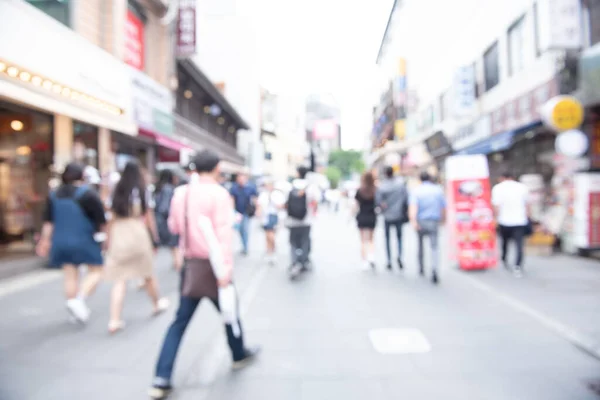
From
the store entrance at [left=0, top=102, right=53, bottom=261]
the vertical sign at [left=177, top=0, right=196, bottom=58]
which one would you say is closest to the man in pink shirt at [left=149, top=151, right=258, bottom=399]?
the store entrance at [left=0, top=102, right=53, bottom=261]

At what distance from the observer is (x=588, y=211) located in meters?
10.5

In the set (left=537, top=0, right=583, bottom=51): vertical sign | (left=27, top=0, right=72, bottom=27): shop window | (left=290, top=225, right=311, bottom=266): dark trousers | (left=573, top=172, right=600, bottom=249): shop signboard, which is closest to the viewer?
(left=290, top=225, right=311, bottom=266): dark trousers

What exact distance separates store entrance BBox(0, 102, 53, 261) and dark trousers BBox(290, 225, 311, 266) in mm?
5706

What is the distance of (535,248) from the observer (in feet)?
36.4

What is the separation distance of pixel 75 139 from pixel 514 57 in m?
13.0

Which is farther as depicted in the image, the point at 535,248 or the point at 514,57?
the point at 514,57

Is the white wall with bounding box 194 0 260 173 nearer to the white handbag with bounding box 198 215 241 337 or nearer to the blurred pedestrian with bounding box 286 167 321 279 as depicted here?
the blurred pedestrian with bounding box 286 167 321 279

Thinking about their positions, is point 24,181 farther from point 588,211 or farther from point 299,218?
point 588,211

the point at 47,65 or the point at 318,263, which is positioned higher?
the point at 47,65

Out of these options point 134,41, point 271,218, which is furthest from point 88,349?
point 134,41

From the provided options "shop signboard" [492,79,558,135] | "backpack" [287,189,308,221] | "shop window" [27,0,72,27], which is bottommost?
"backpack" [287,189,308,221]

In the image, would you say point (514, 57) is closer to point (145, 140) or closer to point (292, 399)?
point (145, 140)

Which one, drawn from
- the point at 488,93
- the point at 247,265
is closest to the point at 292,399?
the point at 247,265

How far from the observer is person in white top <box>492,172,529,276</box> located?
27.5ft
